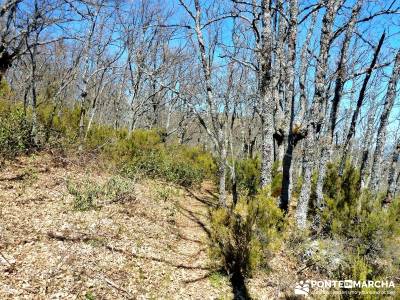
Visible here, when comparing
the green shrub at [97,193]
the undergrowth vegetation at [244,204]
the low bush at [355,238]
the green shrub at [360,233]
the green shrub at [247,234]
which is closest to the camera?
the green shrub at [247,234]

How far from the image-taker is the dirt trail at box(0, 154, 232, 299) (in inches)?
161

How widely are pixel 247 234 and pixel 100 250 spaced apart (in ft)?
8.12

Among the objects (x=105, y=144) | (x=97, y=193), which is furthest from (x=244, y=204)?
(x=105, y=144)

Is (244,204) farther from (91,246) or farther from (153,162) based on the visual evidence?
(153,162)

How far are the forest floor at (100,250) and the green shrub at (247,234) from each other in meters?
0.33

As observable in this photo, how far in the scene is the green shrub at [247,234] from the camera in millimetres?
4824

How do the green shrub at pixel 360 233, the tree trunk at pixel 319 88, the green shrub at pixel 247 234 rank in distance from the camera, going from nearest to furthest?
the green shrub at pixel 247 234, the green shrub at pixel 360 233, the tree trunk at pixel 319 88

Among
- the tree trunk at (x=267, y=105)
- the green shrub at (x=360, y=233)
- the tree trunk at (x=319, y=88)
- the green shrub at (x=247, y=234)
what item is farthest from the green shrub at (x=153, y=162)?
the tree trunk at (x=319, y=88)

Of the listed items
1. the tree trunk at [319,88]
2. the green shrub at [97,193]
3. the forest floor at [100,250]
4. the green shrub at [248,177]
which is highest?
the tree trunk at [319,88]

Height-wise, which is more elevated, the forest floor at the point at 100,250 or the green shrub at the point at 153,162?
the green shrub at the point at 153,162

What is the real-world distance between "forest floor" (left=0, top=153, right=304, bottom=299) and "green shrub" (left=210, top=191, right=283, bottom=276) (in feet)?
1.09

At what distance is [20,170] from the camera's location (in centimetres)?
729

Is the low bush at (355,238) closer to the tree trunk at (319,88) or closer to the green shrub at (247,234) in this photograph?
the tree trunk at (319,88)

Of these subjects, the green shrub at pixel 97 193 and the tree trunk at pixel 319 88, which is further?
the green shrub at pixel 97 193
